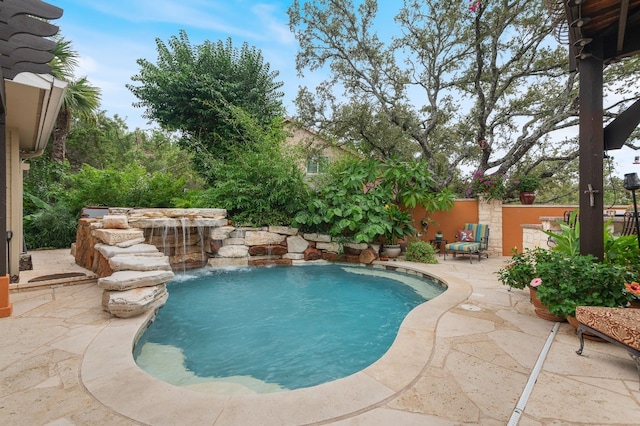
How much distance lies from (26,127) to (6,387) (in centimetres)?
479

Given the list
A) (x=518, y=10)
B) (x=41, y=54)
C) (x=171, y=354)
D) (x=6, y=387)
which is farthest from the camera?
(x=518, y=10)

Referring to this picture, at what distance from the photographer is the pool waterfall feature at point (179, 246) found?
3.98 meters

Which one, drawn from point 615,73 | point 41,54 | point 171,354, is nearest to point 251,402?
point 171,354

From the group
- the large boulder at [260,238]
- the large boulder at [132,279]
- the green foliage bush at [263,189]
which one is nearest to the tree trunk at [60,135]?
the green foliage bush at [263,189]

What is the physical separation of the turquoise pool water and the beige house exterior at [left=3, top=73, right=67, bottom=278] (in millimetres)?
2569

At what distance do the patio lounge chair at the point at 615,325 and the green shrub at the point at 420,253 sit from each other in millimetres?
4651

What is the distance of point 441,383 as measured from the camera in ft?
6.75

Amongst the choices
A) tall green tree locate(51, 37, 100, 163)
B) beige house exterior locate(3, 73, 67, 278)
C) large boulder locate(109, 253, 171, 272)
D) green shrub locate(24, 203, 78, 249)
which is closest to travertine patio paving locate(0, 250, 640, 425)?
large boulder locate(109, 253, 171, 272)

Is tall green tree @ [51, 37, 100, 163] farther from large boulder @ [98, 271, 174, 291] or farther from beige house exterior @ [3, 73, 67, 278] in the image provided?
large boulder @ [98, 271, 174, 291]

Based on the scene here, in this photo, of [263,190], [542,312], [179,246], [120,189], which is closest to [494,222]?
[542,312]

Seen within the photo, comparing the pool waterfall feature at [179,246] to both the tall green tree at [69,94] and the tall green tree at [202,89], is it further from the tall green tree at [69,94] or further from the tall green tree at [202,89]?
the tall green tree at [69,94]

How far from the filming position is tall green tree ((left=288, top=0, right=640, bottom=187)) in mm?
9586

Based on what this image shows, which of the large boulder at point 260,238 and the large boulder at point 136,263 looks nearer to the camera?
the large boulder at point 136,263

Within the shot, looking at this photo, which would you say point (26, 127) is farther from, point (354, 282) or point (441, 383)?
point (441, 383)
